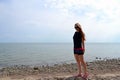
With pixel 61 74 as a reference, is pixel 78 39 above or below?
above

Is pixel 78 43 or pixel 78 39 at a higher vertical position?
pixel 78 39

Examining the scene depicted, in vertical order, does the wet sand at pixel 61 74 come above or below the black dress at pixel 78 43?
below

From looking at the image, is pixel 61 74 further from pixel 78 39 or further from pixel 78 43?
pixel 78 39

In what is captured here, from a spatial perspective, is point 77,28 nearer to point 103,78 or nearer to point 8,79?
point 103,78

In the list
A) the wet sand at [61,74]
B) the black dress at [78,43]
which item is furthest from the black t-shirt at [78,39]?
the wet sand at [61,74]

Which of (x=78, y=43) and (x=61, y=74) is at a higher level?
(x=78, y=43)

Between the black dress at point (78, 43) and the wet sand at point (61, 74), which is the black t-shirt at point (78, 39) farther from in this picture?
the wet sand at point (61, 74)

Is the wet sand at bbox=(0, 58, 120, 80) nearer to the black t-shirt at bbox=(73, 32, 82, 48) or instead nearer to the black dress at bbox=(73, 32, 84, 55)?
the black dress at bbox=(73, 32, 84, 55)

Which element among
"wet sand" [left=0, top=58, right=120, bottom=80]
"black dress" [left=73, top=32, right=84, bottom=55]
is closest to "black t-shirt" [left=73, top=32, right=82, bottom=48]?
"black dress" [left=73, top=32, right=84, bottom=55]

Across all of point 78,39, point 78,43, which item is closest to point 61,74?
point 78,43

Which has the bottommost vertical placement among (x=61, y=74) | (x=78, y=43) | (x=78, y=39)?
(x=61, y=74)

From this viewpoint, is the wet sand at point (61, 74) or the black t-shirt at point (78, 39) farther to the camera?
the wet sand at point (61, 74)

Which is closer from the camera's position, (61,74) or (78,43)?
(78,43)

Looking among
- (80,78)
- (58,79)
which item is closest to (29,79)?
(58,79)
